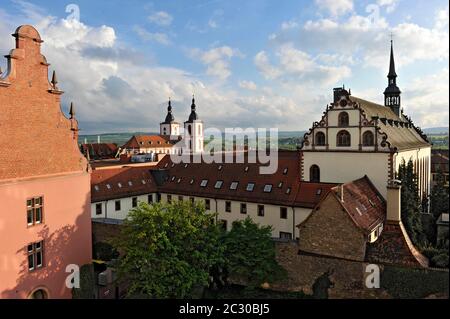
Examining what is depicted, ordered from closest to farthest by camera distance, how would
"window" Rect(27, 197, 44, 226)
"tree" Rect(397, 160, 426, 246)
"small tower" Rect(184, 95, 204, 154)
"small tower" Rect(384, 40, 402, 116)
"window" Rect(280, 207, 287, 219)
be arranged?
"window" Rect(27, 197, 44, 226)
"tree" Rect(397, 160, 426, 246)
"window" Rect(280, 207, 287, 219)
"small tower" Rect(384, 40, 402, 116)
"small tower" Rect(184, 95, 204, 154)

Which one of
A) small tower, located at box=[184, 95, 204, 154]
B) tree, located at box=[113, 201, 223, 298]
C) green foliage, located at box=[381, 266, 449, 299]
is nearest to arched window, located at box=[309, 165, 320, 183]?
green foliage, located at box=[381, 266, 449, 299]

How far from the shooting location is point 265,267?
63.2 ft

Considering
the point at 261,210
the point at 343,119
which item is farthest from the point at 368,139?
the point at 261,210

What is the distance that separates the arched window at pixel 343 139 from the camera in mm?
27547

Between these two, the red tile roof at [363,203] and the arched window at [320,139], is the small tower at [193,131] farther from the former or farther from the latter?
the red tile roof at [363,203]

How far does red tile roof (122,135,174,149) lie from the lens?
315 feet

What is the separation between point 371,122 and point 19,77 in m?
23.1

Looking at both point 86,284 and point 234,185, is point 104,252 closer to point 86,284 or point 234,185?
point 86,284

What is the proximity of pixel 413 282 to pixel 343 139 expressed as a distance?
1334cm

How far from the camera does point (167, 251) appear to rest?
679 inches

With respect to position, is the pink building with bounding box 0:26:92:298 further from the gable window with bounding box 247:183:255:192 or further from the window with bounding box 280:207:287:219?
the window with bounding box 280:207:287:219

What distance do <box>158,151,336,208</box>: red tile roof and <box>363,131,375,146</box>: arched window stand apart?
4.20 meters

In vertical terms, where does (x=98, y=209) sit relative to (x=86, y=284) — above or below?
above

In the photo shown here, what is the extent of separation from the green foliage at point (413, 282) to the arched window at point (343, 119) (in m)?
13.1
